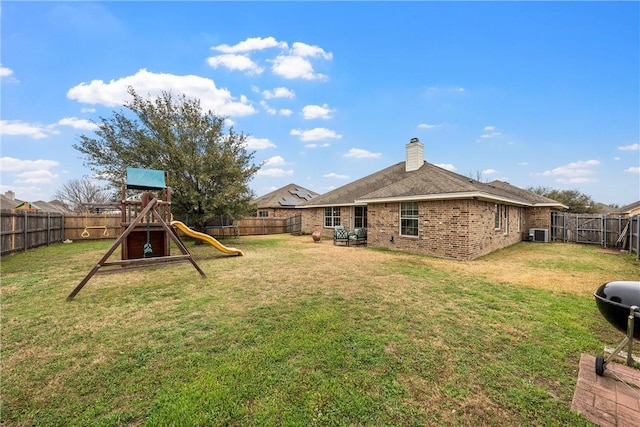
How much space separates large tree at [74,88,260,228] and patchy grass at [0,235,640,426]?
21.9ft

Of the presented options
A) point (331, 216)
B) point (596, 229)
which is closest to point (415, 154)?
point (331, 216)

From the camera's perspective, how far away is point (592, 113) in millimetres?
13828

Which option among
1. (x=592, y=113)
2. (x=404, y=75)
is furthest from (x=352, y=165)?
(x=592, y=113)

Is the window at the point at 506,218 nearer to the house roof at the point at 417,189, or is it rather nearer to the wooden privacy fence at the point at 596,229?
the house roof at the point at 417,189

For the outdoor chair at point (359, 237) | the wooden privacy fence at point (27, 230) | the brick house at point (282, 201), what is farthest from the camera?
the brick house at point (282, 201)

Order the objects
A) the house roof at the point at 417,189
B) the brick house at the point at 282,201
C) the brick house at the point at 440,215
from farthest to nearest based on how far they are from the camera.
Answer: the brick house at the point at 282,201 → the house roof at the point at 417,189 → the brick house at the point at 440,215

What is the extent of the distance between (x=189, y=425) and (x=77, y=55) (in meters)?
12.8

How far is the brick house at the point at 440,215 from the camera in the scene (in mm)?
9578

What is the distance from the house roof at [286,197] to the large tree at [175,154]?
35.3 feet

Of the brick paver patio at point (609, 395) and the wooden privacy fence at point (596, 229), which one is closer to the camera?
the brick paver patio at point (609, 395)

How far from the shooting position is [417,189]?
10969 mm

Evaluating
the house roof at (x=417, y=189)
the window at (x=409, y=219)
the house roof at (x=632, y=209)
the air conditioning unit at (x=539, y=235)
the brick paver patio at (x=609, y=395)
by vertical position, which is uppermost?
the house roof at (x=417, y=189)

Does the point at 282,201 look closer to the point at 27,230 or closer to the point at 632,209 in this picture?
the point at 27,230

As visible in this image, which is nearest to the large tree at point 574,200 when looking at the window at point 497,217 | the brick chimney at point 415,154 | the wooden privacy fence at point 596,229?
the wooden privacy fence at point 596,229
